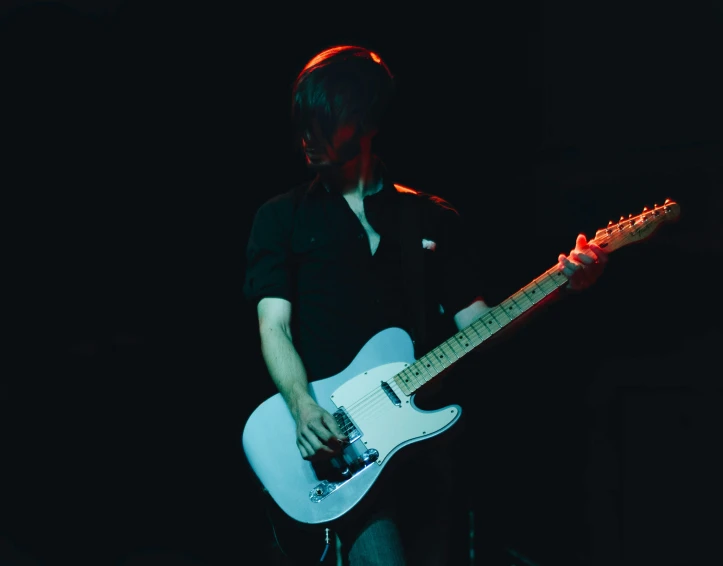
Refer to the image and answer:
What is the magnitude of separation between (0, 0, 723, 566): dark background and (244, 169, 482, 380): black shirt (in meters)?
0.42

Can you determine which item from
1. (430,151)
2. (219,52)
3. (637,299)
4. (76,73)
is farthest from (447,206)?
(76,73)

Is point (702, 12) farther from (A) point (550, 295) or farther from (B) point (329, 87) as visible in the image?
(B) point (329, 87)

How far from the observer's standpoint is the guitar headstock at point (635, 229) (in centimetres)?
161

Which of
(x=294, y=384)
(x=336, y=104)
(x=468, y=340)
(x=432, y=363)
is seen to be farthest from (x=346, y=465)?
(x=336, y=104)

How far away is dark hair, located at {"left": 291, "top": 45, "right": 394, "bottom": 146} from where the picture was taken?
5.88ft

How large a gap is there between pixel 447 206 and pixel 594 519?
1.34 m

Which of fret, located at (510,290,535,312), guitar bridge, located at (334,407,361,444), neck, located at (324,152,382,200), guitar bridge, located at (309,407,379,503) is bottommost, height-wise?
guitar bridge, located at (309,407,379,503)

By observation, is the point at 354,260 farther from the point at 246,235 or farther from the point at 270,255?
the point at 246,235

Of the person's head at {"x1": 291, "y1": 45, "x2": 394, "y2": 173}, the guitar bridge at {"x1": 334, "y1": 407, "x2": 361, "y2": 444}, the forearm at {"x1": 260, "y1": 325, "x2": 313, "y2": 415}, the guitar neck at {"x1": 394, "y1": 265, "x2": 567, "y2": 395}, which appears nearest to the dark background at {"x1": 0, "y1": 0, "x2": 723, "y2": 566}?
the person's head at {"x1": 291, "y1": 45, "x2": 394, "y2": 173}

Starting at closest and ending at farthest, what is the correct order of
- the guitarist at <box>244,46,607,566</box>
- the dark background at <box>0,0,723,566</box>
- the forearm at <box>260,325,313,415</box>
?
the forearm at <box>260,325,313,415</box>
the guitarist at <box>244,46,607,566</box>
the dark background at <box>0,0,723,566</box>

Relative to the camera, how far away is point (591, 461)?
6.64ft

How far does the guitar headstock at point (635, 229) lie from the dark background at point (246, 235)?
0.29m

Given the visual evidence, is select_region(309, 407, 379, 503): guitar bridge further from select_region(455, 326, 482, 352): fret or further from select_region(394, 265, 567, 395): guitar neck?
select_region(455, 326, 482, 352): fret

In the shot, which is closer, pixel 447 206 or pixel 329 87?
pixel 329 87
